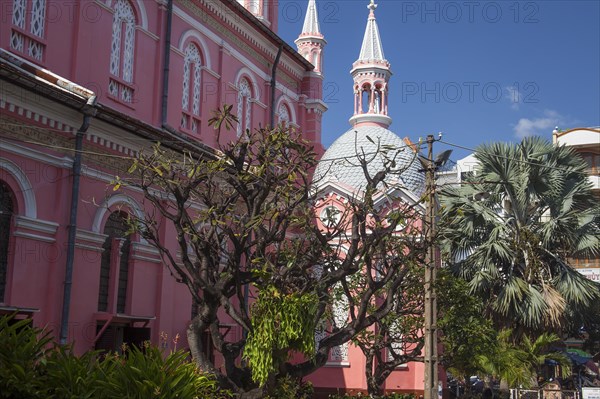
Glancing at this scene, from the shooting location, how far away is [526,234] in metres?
25.7

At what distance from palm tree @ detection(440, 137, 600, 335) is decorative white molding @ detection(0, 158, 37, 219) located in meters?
13.6

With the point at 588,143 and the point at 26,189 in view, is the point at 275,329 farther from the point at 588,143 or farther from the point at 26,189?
the point at 588,143

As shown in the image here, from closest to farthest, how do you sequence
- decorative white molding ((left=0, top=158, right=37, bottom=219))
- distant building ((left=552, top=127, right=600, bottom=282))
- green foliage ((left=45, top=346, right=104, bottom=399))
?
1. green foliage ((left=45, top=346, right=104, bottom=399))
2. decorative white molding ((left=0, top=158, right=37, bottom=219))
3. distant building ((left=552, top=127, right=600, bottom=282))

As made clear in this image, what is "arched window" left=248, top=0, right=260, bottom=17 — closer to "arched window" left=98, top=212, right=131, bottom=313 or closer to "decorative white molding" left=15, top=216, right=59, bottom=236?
"arched window" left=98, top=212, right=131, bottom=313

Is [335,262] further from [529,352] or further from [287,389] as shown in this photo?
[529,352]

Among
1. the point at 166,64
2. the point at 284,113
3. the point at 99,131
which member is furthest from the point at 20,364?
the point at 284,113

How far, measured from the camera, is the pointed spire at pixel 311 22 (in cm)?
3456

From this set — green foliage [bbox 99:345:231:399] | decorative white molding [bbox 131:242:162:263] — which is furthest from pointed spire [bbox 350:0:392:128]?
green foliage [bbox 99:345:231:399]

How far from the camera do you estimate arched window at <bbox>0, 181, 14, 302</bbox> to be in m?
16.2

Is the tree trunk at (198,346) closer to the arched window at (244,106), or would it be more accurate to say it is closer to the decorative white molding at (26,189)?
the decorative white molding at (26,189)

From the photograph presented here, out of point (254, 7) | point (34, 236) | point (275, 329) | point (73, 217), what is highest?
point (254, 7)

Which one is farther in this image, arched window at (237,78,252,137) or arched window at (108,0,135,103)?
arched window at (237,78,252,137)

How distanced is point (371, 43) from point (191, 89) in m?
16.4

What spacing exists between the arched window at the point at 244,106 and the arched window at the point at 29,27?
31.5ft
